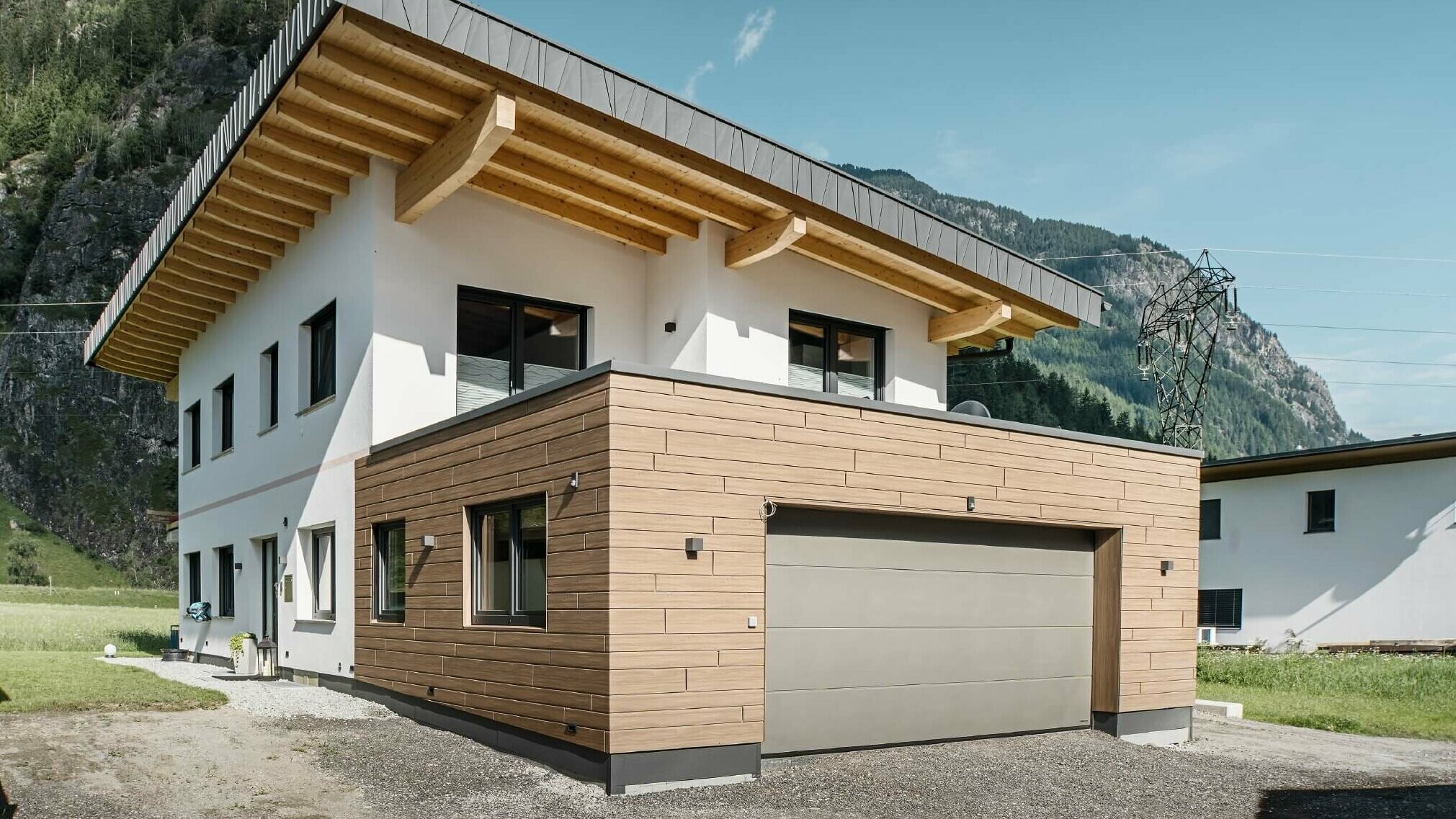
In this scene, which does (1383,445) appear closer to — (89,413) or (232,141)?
(232,141)

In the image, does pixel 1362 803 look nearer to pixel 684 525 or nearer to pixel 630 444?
pixel 684 525

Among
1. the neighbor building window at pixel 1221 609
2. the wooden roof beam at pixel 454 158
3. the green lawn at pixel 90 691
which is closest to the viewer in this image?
the wooden roof beam at pixel 454 158

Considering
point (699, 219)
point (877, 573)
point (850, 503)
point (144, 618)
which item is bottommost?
point (144, 618)

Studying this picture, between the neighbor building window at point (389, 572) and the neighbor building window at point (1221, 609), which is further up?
the neighbor building window at point (389, 572)

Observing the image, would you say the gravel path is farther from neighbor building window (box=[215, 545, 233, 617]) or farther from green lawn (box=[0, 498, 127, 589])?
green lawn (box=[0, 498, 127, 589])

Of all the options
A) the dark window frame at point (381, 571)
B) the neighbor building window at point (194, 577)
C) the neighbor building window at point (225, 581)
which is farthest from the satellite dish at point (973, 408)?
the neighbor building window at point (194, 577)

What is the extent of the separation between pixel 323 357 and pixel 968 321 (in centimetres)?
767

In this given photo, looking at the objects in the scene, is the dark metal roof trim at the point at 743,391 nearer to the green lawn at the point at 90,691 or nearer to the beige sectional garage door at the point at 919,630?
the beige sectional garage door at the point at 919,630

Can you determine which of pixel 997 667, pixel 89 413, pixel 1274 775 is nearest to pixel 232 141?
pixel 997 667

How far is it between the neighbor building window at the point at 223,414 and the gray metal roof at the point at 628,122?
2.90 meters

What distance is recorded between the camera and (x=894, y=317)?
13.8 m

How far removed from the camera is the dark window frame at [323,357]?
12125mm

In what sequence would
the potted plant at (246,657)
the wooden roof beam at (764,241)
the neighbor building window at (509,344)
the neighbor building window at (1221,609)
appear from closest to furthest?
the wooden roof beam at (764,241), the neighbor building window at (509,344), the potted plant at (246,657), the neighbor building window at (1221,609)

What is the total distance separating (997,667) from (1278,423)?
434 feet
